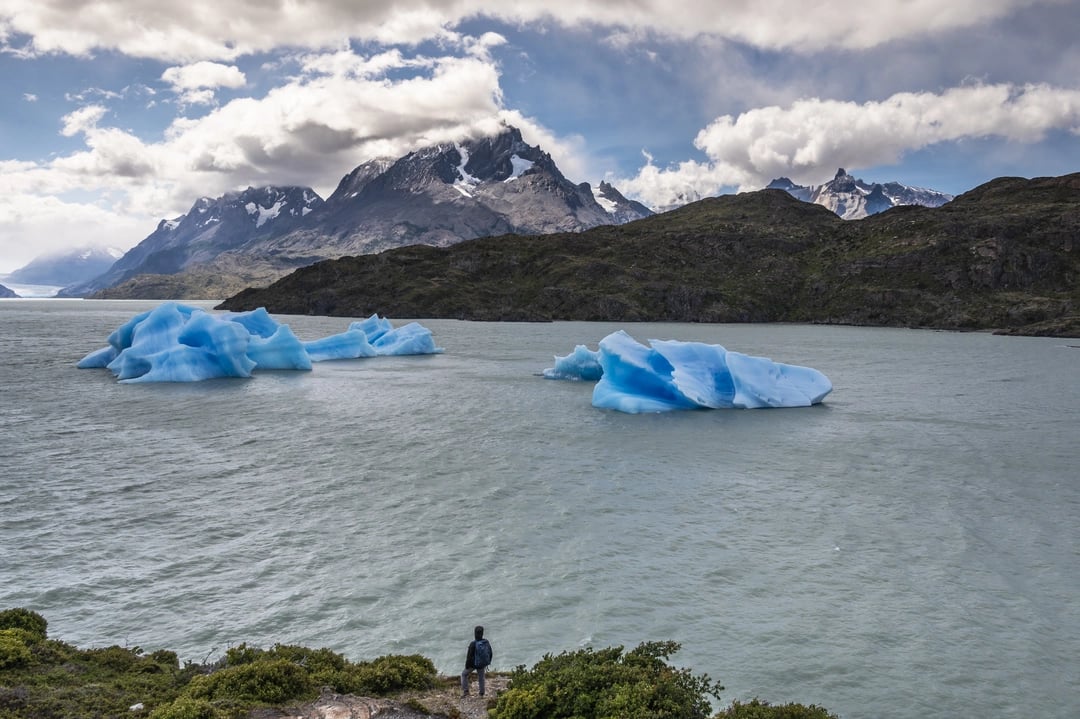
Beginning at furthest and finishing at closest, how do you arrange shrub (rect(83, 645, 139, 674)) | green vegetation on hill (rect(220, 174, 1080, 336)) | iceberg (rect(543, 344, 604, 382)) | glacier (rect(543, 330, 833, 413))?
green vegetation on hill (rect(220, 174, 1080, 336)), iceberg (rect(543, 344, 604, 382)), glacier (rect(543, 330, 833, 413)), shrub (rect(83, 645, 139, 674))

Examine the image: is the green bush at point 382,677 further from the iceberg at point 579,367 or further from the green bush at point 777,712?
the iceberg at point 579,367

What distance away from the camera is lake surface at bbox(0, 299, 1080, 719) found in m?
15.0

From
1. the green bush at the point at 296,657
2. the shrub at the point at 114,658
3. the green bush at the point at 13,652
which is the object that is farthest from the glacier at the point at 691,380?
the green bush at the point at 13,652

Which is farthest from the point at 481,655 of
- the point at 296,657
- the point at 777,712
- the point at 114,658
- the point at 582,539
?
the point at 582,539

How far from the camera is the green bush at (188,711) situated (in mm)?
9672

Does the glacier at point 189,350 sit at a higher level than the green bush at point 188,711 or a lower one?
higher

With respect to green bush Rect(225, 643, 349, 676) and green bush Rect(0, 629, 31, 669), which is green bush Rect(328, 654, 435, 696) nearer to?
green bush Rect(225, 643, 349, 676)

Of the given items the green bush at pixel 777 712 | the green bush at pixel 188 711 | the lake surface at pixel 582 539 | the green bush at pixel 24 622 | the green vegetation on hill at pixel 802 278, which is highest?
the green vegetation on hill at pixel 802 278

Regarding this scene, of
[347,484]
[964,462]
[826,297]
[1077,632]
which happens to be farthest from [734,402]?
[826,297]

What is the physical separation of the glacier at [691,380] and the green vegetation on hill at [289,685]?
110 ft

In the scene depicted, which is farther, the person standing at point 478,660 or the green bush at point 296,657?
the green bush at point 296,657

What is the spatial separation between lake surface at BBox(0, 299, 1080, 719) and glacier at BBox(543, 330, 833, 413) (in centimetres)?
333

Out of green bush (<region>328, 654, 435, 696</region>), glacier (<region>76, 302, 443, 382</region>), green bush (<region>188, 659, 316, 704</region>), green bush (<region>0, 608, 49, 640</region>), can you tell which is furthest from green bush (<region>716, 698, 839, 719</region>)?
glacier (<region>76, 302, 443, 382</region>)

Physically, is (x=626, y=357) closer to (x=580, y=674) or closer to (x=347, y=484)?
(x=347, y=484)
